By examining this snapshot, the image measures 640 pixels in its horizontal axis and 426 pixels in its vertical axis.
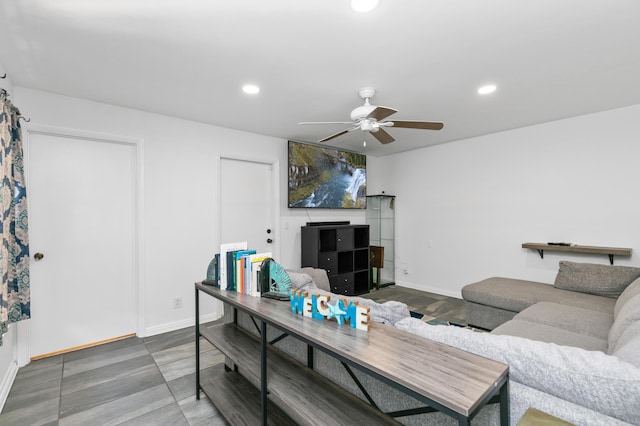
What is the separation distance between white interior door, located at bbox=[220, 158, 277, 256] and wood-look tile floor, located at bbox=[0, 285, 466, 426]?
1440 mm

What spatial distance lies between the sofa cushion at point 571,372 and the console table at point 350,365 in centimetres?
15

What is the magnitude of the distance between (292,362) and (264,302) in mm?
371

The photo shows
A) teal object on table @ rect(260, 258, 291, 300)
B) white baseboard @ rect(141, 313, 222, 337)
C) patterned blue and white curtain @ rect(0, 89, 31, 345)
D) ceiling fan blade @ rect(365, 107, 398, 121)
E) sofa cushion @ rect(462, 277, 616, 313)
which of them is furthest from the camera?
white baseboard @ rect(141, 313, 222, 337)

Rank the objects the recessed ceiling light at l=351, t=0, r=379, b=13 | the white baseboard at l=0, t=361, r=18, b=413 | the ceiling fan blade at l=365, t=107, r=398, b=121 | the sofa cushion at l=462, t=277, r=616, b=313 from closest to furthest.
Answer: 1. the recessed ceiling light at l=351, t=0, r=379, b=13
2. the white baseboard at l=0, t=361, r=18, b=413
3. the ceiling fan blade at l=365, t=107, r=398, b=121
4. the sofa cushion at l=462, t=277, r=616, b=313

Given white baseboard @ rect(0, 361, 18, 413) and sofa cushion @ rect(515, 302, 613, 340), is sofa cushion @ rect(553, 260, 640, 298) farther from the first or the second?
white baseboard @ rect(0, 361, 18, 413)

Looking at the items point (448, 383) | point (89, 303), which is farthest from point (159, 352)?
point (448, 383)

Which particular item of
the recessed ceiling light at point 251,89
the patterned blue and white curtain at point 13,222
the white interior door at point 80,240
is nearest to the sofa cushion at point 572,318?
the recessed ceiling light at point 251,89

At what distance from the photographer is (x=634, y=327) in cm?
148

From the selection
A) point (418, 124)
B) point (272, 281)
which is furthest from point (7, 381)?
point (418, 124)

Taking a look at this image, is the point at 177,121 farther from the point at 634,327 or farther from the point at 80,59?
the point at 634,327

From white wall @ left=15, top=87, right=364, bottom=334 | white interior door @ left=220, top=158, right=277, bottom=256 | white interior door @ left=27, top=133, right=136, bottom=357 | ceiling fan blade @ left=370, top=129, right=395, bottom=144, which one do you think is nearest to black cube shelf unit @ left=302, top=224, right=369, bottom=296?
white interior door @ left=220, top=158, right=277, bottom=256

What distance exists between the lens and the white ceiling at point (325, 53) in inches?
66.6

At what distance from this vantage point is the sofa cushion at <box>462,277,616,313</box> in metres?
2.70

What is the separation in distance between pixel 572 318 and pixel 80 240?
14.8ft
